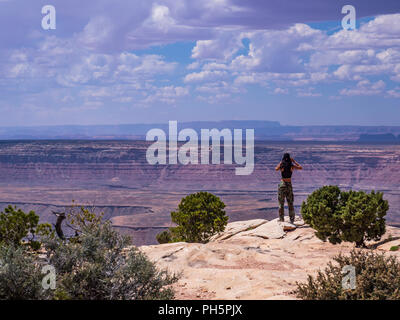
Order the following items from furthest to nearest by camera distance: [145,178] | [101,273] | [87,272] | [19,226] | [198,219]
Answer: [145,178], [198,219], [19,226], [101,273], [87,272]

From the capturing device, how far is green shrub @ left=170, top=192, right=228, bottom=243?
21.1 m

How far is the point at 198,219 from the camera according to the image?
21250 mm

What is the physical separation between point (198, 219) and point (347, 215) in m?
6.92

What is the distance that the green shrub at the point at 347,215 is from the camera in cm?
1627

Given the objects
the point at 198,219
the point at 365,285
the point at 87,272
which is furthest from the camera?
the point at 198,219

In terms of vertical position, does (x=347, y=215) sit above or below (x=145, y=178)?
above

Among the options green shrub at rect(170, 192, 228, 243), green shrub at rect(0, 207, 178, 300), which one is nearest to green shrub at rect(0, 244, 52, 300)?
green shrub at rect(0, 207, 178, 300)

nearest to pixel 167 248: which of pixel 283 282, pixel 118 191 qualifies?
pixel 283 282

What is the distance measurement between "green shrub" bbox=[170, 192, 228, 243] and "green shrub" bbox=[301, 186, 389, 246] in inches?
196

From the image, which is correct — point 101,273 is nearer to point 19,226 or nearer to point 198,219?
point 19,226

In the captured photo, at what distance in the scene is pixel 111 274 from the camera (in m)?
8.86

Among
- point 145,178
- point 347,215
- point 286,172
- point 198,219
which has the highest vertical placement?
point 286,172

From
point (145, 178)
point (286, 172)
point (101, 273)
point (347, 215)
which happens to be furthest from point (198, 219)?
point (145, 178)

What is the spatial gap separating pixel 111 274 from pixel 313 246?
9548 mm
